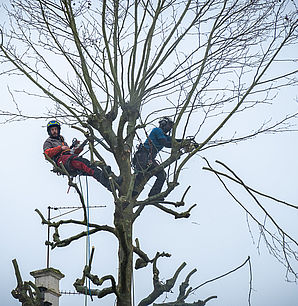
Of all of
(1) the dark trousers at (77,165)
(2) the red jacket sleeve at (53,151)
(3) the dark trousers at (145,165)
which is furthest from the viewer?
(2) the red jacket sleeve at (53,151)

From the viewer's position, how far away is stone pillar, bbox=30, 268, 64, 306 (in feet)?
27.5

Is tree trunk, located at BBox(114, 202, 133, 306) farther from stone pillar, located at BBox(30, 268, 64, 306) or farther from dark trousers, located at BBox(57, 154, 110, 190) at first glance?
stone pillar, located at BBox(30, 268, 64, 306)

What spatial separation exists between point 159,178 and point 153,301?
2.16 m

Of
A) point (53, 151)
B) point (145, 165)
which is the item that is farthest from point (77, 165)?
point (145, 165)

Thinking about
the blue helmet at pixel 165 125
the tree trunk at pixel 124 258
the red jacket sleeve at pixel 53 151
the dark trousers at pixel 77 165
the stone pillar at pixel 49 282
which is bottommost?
the tree trunk at pixel 124 258

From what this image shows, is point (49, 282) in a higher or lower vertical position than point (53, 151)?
lower

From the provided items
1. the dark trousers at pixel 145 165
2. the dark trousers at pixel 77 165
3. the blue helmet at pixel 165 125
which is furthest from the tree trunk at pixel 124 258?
the blue helmet at pixel 165 125

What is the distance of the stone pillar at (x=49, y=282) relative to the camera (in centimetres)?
838

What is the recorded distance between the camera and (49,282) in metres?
8.48

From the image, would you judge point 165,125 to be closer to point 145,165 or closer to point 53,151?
point 145,165

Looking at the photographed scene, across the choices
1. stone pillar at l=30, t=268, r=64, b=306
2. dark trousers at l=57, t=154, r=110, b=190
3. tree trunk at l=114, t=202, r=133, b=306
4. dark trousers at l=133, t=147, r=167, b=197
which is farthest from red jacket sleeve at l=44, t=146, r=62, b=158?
tree trunk at l=114, t=202, r=133, b=306

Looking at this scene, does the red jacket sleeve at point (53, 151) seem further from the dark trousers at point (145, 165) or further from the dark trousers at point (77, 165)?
the dark trousers at point (145, 165)

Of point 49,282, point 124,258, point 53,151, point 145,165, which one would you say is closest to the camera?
point 124,258

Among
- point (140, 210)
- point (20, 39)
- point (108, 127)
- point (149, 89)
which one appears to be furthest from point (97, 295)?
point (20, 39)
